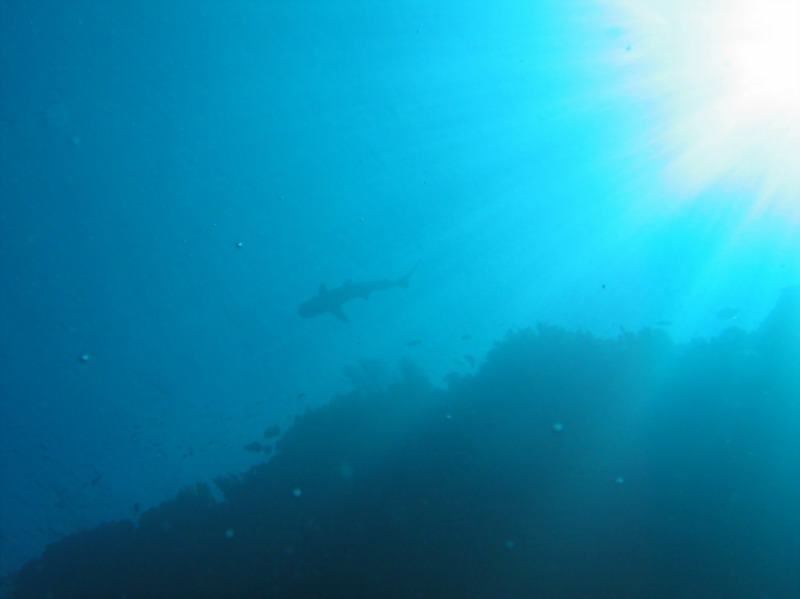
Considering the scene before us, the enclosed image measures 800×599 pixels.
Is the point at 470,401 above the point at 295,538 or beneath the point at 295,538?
above

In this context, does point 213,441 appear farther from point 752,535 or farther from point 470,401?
point 752,535

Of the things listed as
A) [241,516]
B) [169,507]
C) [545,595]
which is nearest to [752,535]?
[545,595]

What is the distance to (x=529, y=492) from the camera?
10.5 metres

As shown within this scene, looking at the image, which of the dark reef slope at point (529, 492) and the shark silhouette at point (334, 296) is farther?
the shark silhouette at point (334, 296)

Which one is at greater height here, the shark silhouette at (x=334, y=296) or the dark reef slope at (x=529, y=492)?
the shark silhouette at (x=334, y=296)

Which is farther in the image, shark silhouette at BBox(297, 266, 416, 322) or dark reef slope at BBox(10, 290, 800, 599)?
shark silhouette at BBox(297, 266, 416, 322)

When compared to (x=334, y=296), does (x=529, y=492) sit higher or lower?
lower

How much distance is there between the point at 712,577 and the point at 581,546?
9.16 ft

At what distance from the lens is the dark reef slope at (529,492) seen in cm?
982

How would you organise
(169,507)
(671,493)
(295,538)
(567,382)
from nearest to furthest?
(671,493) < (295,538) < (567,382) < (169,507)

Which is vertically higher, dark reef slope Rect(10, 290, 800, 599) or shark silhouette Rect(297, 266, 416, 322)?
shark silhouette Rect(297, 266, 416, 322)

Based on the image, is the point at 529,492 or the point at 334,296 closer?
the point at 529,492

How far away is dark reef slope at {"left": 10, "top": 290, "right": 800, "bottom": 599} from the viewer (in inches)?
387

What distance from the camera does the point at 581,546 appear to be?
9.91 m
